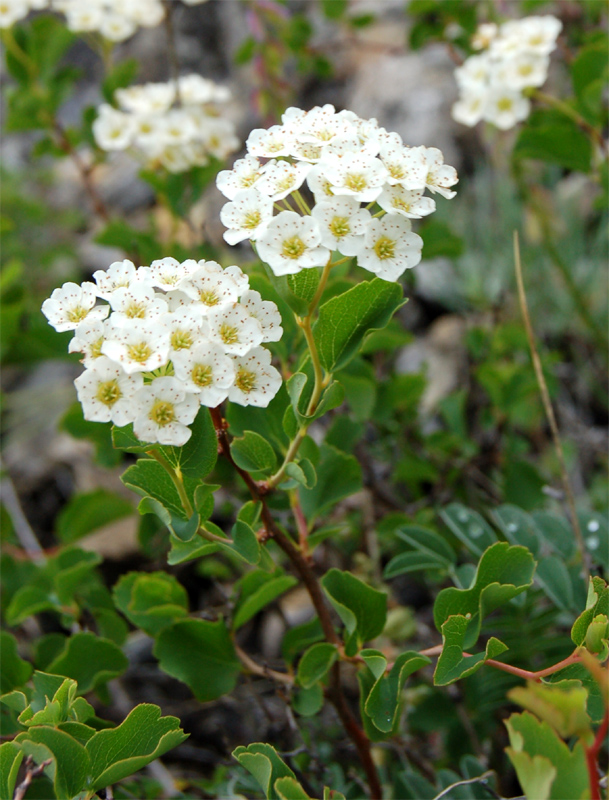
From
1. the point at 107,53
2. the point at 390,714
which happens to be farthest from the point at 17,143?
the point at 390,714

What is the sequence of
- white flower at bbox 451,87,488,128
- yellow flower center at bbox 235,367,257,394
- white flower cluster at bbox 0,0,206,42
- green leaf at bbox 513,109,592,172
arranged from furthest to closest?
white flower cluster at bbox 0,0,206,42, white flower at bbox 451,87,488,128, green leaf at bbox 513,109,592,172, yellow flower center at bbox 235,367,257,394

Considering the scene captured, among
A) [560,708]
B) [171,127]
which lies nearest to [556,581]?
[560,708]

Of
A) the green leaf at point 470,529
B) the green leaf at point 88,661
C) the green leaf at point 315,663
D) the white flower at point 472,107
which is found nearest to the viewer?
the green leaf at point 315,663

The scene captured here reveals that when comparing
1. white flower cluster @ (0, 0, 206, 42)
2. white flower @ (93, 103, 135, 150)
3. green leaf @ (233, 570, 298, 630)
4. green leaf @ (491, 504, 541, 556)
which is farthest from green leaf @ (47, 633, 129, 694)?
white flower cluster @ (0, 0, 206, 42)

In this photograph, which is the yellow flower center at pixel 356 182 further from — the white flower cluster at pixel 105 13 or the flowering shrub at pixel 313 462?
the white flower cluster at pixel 105 13

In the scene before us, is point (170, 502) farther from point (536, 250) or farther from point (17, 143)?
point (17, 143)

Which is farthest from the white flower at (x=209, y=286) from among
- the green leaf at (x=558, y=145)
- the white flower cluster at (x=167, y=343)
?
the green leaf at (x=558, y=145)

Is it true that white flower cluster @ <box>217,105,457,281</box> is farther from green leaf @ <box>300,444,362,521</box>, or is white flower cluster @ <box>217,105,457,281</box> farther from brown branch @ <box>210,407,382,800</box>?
green leaf @ <box>300,444,362,521</box>
